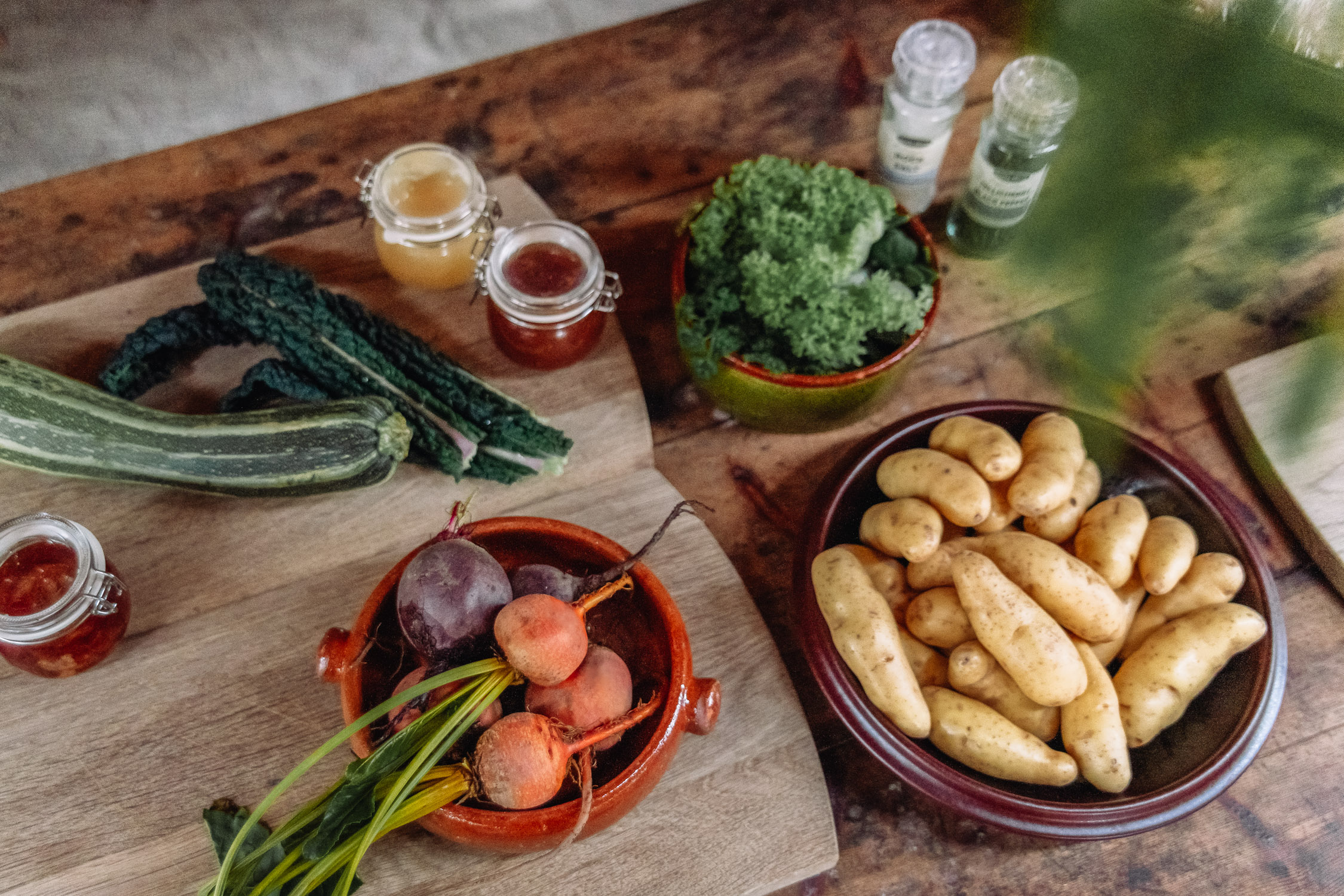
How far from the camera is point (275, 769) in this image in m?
0.91

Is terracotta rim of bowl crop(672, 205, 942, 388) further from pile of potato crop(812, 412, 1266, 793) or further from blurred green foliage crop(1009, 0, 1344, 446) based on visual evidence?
blurred green foliage crop(1009, 0, 1344, 446)

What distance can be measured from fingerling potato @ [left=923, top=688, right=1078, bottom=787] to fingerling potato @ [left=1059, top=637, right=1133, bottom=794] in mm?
15

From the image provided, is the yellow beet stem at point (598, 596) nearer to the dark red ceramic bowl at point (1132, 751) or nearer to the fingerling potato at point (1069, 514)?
the dark red ceramic bowl at point (1132, 751)

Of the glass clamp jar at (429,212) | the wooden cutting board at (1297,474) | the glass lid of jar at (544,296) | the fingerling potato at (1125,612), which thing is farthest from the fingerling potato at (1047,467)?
the glass clamp jar at (429,212)

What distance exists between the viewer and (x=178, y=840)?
0.87 m

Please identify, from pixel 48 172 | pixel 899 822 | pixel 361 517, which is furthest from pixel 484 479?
pixel 48 172

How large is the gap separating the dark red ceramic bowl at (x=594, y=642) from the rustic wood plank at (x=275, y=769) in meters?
0.11

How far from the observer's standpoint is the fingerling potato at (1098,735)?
0.88 metres

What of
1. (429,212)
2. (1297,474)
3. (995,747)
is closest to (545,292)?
(429,212)

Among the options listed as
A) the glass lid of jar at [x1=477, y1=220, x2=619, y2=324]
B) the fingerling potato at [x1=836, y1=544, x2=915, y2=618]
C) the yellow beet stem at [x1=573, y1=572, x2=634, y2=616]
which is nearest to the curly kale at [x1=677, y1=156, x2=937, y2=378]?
the glass lid of jar at [x1=477, y1=220, x2=619, y2=324]

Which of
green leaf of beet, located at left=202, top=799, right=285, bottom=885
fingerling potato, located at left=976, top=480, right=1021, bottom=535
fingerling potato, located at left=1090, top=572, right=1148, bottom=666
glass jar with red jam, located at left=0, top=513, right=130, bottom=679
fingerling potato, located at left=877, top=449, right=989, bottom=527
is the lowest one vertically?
green leaf of beet, located at left=202, top=799, right=285, bottom=885

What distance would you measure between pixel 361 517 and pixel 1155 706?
833mm

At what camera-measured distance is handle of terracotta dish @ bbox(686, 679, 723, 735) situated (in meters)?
0.81

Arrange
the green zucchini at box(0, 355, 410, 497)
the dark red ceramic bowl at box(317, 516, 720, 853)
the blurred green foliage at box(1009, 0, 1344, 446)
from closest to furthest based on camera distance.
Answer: the blurred green foliage at box(1009, 0, 1344, 446)
the dark red ceramic bowl at box(317, 516, 720, 853)
the green zucchini at box(0, 355, 410, 497)
